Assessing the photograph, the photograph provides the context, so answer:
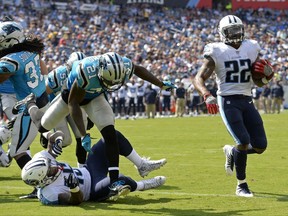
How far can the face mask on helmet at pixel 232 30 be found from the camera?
312 inches

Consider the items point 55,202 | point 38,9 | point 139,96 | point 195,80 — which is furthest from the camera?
point 38,9

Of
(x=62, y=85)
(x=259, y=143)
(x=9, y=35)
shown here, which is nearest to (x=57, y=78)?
(x=62, y=85)

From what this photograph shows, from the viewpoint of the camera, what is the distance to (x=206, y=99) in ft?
25.0

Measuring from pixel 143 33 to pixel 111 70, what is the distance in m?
28.5

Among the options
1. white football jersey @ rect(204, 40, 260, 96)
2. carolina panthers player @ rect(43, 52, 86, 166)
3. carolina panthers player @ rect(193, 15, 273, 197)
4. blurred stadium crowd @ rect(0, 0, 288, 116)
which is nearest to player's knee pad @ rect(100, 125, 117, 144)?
carolina panthers player @ rect(193, 15, 273, 197)

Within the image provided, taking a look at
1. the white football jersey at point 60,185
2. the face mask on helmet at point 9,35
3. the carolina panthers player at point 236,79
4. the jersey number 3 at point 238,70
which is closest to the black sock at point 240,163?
the carolina panthers player at point 236,79

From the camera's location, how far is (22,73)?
317 inches

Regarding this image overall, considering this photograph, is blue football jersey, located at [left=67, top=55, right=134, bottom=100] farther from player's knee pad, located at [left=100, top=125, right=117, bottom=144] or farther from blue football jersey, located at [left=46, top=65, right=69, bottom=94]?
blue football jersey, located at [left=46, top=65, right=69, bottom=94]

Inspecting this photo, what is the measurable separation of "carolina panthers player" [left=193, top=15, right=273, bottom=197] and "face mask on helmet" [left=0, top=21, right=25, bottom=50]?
2.01 metres

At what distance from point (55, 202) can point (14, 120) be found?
4.62ft

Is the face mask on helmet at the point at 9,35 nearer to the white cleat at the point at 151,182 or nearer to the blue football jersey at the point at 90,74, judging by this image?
the blue football jersey at the point at 90,74

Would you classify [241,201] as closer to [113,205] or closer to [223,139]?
[113,205]

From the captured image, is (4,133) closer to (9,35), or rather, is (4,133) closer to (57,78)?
(57,78)

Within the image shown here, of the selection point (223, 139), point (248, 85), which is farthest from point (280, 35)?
point (248, 85)
